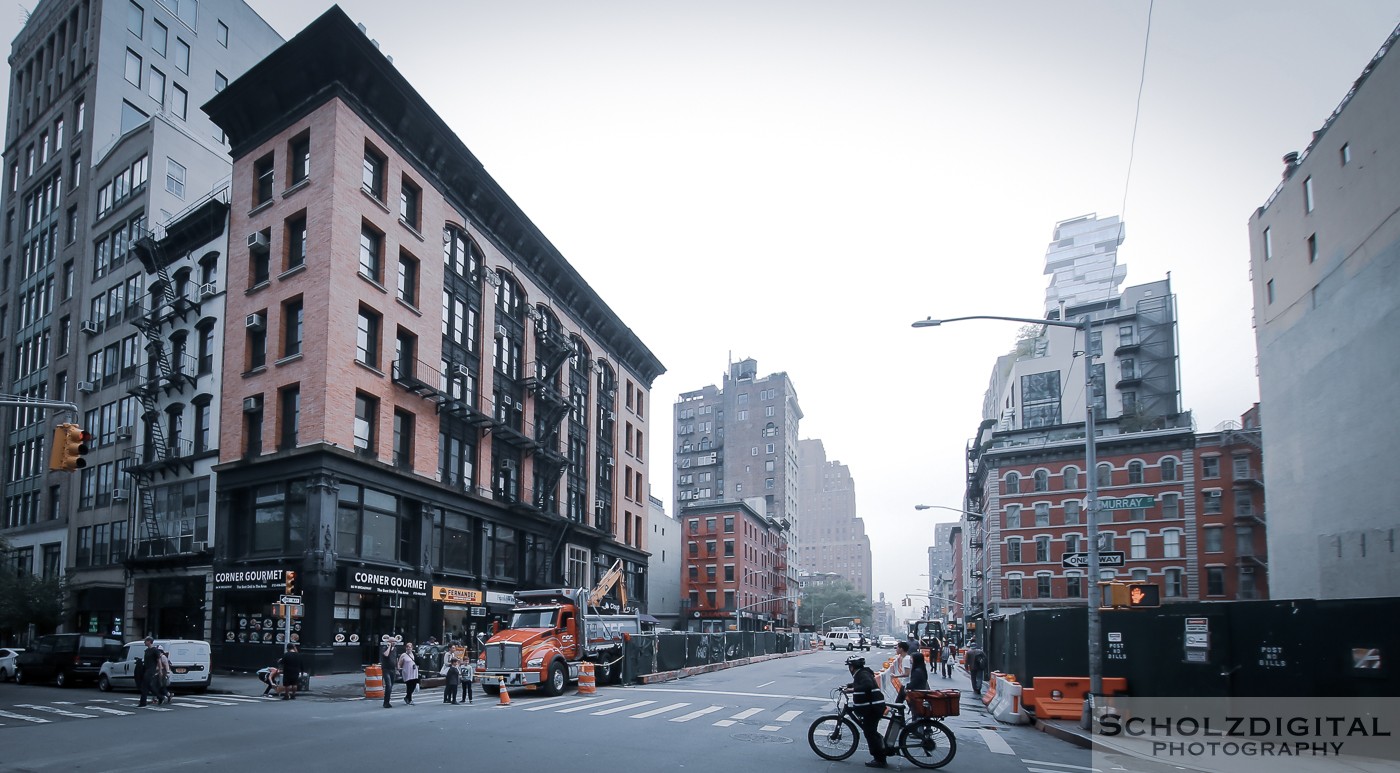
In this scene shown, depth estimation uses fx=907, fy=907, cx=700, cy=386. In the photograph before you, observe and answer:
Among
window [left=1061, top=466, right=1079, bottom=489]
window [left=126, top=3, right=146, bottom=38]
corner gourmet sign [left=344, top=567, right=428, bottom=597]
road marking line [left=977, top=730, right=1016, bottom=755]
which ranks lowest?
road marking line [left=977, top=730, right=1016, bottom=755]

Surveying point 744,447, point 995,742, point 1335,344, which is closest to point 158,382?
point 995,742

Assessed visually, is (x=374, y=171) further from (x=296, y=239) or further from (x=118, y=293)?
(x=118, y=293)

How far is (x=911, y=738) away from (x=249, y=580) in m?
28.7

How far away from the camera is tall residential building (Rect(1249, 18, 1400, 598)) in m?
29.4

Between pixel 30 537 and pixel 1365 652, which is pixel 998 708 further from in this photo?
pixel 30 537

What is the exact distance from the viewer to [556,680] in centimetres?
2777

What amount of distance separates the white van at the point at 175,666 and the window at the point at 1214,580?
60.2m

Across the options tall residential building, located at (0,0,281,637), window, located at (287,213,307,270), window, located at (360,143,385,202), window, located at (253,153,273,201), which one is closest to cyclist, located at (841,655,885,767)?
window, located at (287,213,307,270)

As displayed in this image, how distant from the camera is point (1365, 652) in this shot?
1631 centimetres

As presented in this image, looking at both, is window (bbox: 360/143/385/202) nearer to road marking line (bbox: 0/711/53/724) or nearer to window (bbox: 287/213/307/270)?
window (bbox: 287/213/307/270)

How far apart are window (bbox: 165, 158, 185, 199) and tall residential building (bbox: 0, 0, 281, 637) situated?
0.22 ft

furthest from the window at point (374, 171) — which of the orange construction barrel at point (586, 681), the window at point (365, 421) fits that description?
the orange construction barrel at point (586, 681)

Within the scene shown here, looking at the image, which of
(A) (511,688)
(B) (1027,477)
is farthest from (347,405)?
(B) (1027,477)

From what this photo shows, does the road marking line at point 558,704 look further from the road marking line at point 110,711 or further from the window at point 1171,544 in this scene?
the window at point 1171,544
